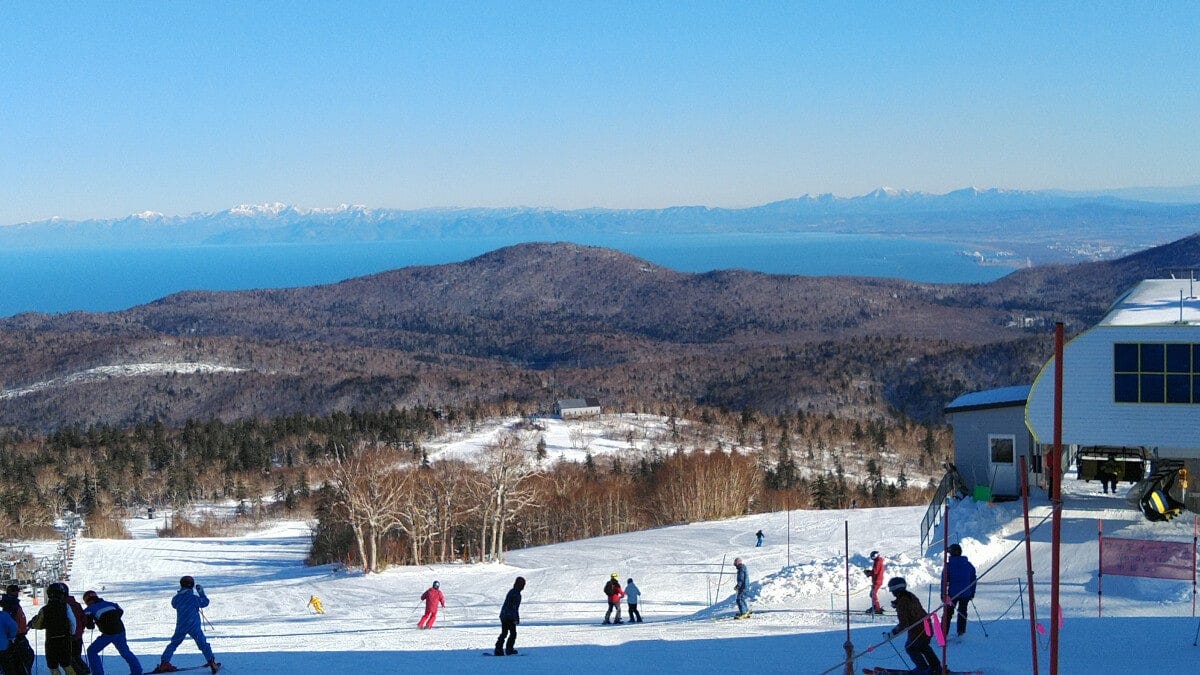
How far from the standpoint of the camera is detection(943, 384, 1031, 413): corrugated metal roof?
24469 millimetres

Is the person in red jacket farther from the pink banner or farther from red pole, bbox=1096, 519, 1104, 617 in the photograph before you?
the pink banner

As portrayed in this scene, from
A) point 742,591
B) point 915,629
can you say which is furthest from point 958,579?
point 742,591

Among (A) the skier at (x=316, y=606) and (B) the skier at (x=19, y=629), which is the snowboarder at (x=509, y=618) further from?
(A) the skier at (x=316, y=606)

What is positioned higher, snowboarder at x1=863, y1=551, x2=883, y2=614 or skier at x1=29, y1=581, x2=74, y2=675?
skier at x1=29, y1=581, x2=74, y2=675

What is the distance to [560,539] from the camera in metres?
46.5

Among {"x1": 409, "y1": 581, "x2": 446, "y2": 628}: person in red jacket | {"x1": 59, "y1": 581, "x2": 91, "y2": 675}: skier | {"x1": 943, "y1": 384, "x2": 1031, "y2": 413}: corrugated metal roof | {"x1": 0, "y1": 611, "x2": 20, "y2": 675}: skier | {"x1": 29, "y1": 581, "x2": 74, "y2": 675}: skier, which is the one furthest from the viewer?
{"x1": 943, "y1": 384, "x2": 1031, "y2": 413}: corrugated metal roof

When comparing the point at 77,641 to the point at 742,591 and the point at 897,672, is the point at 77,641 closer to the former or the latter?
the point at 897,672

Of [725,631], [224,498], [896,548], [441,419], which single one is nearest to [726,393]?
[441,419]

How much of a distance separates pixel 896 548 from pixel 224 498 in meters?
50.0

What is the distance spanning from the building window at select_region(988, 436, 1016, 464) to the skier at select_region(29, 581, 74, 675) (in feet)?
62.8

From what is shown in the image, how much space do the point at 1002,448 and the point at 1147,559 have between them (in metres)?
7.64

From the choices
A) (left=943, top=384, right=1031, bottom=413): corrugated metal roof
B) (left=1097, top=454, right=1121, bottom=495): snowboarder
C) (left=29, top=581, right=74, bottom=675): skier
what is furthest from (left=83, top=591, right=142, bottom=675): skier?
(left=1097, top=454, right=1121, bottom=495): snowboarder

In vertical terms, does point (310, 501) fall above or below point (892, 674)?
below

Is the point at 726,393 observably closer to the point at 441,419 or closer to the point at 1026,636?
the point at 441,419
